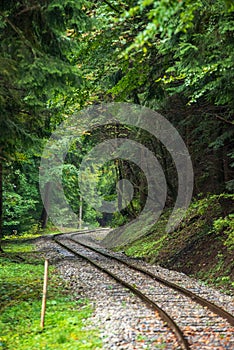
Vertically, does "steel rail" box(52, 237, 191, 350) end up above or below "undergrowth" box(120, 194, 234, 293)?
below


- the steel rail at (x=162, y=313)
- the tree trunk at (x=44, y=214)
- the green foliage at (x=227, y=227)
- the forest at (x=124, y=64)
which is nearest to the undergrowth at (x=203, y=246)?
the green foliage at (x=227, y=227)

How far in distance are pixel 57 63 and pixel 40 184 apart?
112 ft

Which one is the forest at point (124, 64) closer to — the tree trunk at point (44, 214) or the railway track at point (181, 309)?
the railway track at point (181, 309)

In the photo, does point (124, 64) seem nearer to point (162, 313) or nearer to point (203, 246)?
point (203, 246)

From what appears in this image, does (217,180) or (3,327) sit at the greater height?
(217,180)

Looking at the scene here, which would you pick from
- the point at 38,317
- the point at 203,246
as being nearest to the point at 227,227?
the point at 203,246

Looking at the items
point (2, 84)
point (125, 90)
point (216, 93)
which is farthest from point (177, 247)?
point (2, 84)

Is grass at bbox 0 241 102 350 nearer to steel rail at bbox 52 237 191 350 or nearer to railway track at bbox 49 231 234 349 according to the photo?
steel rail at bbox 52 237 191 350

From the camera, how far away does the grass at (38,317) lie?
7.33m

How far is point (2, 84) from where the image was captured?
28.0ft

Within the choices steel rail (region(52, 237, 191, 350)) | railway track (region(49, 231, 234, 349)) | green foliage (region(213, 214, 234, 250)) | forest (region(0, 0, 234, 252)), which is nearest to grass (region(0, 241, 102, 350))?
steel rail (region(52, 237, 191, 350))

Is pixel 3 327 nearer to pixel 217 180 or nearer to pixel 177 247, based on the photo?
pixel 177 247

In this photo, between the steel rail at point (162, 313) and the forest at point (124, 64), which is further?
the forest at point (124, 64)

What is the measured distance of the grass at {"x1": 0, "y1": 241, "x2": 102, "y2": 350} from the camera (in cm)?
733
